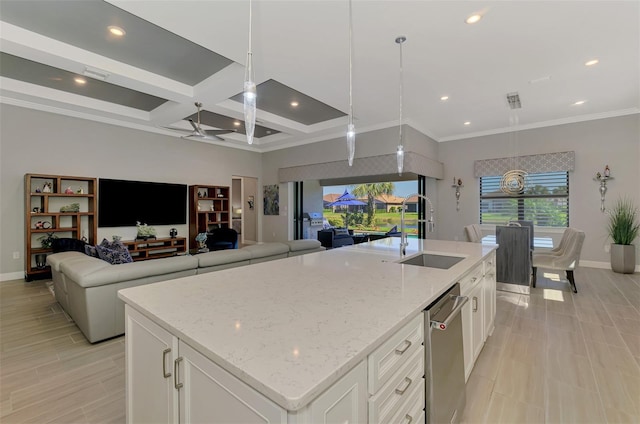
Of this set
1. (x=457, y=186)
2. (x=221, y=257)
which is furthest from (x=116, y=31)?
(x=457, y=186)

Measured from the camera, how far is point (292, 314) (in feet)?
3.62

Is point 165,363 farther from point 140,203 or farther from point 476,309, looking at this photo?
point 140,203

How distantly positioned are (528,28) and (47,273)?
25.0 ft

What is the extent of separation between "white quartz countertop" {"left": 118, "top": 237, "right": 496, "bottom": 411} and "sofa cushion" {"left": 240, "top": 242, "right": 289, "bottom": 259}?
1759 mm

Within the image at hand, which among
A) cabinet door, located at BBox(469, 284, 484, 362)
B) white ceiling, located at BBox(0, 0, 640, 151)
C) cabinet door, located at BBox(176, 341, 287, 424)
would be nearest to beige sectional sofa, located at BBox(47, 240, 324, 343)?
cabinet door, located at BBox(176, 341, 287, 424)

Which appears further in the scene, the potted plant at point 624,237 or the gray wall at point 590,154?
the gray wall at point 590,154

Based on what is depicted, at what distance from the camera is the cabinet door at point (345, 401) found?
27.7 inches

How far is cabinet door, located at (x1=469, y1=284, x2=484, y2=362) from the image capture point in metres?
2.01

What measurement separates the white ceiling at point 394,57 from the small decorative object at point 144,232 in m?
2.24

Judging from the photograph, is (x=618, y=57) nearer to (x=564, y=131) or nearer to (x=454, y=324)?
(x=564, y=131)

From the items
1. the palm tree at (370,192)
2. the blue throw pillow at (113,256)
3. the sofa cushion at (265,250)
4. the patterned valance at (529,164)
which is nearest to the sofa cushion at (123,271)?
the blue throw pillow at (113,256)

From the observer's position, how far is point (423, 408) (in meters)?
1.26

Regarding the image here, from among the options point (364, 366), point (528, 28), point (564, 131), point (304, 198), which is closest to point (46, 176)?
point (304, 198)

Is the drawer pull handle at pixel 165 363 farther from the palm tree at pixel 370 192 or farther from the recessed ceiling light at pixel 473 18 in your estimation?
the palm tree at pixel 370 192
